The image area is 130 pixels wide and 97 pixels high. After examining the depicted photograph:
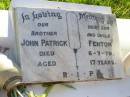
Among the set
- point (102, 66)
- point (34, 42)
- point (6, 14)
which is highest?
point (6, 14)

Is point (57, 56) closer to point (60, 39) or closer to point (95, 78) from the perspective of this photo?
point (60, 39)

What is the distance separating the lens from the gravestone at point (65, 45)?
5.86ft

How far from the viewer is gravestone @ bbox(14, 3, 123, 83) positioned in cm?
179

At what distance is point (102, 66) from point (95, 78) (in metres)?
0.08

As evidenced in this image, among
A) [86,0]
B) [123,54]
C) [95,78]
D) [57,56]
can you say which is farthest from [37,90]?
[86,0]

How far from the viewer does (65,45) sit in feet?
6.18

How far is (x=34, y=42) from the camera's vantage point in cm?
181

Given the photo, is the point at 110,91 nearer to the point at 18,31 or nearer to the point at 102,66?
the point at 102,66

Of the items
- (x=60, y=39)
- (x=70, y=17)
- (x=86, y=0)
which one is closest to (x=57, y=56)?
(x=60, y=39)

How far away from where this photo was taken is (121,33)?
2.15 meters

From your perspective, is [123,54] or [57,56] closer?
[57,56]

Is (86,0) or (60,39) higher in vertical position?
(86,0)

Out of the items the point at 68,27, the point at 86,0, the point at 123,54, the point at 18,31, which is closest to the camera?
the point at 18,31

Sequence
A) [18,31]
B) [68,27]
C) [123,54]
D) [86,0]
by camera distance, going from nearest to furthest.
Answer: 1. [18,31]
2. [68,27]
3. [123,54]
4. [86,0]
